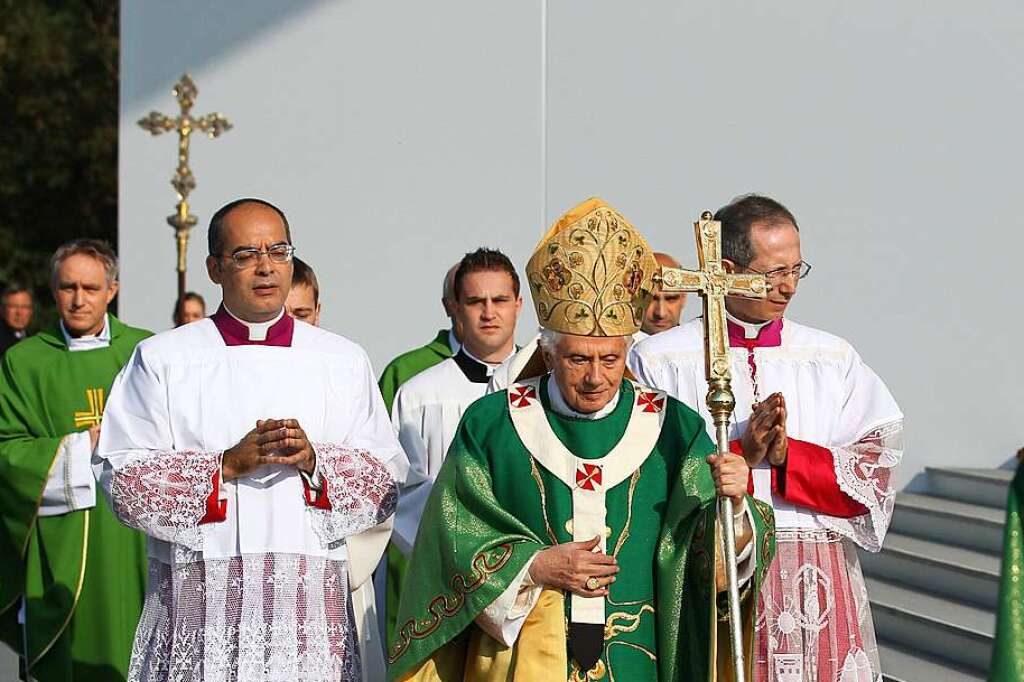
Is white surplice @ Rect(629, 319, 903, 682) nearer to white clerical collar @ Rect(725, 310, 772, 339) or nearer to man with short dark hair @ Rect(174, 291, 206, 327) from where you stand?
white clerical collar @ Rect(725, 310, 772, 339)

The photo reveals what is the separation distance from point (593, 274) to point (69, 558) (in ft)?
14.1

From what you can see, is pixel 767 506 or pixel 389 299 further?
pixel 389 299

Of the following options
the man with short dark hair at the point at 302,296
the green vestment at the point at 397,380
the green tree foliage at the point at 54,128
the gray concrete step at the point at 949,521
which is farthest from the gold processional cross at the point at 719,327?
the green tree foliage at the point at 54,128

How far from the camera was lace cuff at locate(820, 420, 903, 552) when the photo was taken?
5.39m

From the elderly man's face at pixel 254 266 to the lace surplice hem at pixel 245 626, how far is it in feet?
2.59

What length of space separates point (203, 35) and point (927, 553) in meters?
6.46

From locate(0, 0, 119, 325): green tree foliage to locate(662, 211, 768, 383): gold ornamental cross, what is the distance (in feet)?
77.5

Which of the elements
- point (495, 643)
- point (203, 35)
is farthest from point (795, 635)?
point (203, 35)

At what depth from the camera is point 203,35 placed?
12.7 metres

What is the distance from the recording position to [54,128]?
2781 cm

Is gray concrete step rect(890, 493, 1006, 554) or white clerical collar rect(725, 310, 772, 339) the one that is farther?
gray concrete step rect(890, 493, 1006, 554)

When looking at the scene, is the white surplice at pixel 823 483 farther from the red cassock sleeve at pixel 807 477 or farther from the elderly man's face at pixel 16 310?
the elderly man's face at pixel 16 310

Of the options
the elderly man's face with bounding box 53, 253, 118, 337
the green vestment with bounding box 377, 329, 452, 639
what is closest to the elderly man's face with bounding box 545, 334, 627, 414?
the green vestment with bounding box 377, 329, 452, 639

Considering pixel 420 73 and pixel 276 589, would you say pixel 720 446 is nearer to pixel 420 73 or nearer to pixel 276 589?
pixel 276 589
